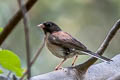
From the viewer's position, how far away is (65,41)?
3.85m

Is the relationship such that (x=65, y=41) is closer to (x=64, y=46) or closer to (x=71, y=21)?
(x=64, y=46)

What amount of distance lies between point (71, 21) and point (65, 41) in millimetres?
3309

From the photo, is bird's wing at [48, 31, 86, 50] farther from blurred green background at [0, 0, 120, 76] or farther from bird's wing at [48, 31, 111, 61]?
blurred green background at [0, 0, 120, 76]

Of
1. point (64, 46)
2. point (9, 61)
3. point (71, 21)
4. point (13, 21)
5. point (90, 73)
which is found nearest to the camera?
point (13, 21)

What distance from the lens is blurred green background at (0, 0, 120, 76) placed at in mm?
5926

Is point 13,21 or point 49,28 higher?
point 13,21

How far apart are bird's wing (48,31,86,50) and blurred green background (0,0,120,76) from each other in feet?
5.07

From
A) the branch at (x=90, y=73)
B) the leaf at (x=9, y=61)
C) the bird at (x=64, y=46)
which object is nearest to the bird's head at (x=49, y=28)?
the bird at (x=64, y=46)

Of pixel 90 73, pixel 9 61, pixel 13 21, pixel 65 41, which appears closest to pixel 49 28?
pixel 65 41

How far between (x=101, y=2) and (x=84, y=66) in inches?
209

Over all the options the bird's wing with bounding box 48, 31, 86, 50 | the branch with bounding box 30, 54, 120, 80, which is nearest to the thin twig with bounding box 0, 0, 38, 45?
the branch with bounding box 30, 54, 120, 80

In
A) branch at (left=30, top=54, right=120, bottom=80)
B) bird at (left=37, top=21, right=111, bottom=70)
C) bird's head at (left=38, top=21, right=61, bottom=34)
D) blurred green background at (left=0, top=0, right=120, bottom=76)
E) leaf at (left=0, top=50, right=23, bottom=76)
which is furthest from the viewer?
blurred green background at (left=0, top=0, right=120, bottom=76)

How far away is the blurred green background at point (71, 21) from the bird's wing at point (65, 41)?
1.54m

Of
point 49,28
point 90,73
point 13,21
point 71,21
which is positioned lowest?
point 71,21
